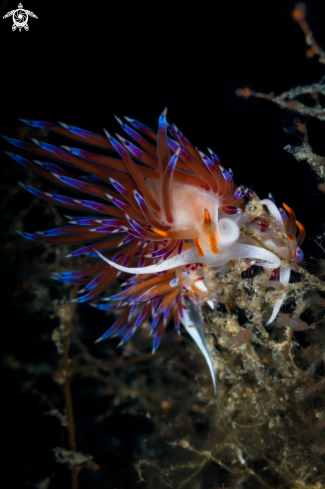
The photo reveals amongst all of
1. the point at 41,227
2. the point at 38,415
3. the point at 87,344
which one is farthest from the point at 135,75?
the point at 38,415

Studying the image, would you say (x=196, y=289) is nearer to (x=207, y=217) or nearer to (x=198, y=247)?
(x=198, y=247)

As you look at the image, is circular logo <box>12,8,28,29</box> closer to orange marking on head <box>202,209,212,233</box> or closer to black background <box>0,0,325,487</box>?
black background <box>0,0,325,487</box>

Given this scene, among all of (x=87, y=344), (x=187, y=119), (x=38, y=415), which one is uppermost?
(x=187, y=119)

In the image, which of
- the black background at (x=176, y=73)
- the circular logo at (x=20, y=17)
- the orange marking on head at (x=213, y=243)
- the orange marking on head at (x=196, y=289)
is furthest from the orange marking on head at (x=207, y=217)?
the circular logo at (x=20, y=17)

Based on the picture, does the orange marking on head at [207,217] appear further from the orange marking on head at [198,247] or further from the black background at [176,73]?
the black background at [176,73]

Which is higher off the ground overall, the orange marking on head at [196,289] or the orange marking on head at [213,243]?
the orange marking on head at [213,243]

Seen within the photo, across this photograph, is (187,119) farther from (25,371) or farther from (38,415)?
(38,415)

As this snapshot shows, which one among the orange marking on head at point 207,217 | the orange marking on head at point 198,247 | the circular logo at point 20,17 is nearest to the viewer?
the orange marking on head at point 207,217

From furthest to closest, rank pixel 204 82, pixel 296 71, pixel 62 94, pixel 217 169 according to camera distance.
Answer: pixel 62 94, pixel 204 82, pixel 296 71, pixel 217 169

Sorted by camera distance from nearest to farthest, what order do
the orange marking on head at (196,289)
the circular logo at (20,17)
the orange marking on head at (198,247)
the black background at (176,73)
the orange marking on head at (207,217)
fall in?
the orange marking on head at (207,217) < the orange marking on head at (198,247) < the orange marking on head at (196,289) < the black background at (176,73) < the circular logo at (20,17)
